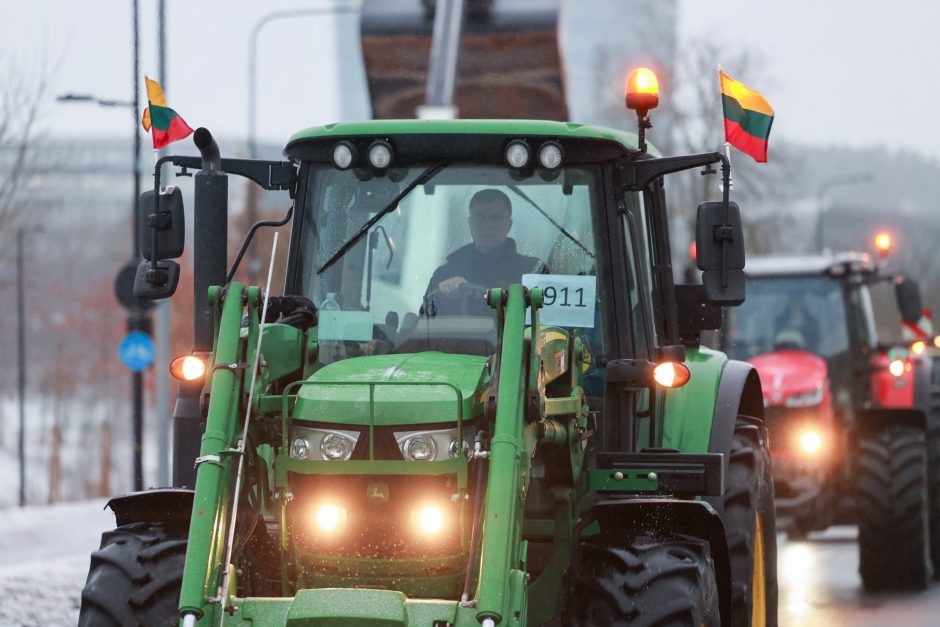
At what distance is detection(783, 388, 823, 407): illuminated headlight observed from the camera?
13.8 meters

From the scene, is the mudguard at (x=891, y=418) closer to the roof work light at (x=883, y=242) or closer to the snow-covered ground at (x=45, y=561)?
the roof work light at (x=883, y=242)

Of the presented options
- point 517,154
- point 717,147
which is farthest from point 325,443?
point 717,147

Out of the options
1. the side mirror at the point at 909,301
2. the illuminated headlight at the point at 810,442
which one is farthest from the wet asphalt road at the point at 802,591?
the side mirror at the point at 909,301

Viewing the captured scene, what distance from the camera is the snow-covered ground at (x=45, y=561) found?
11.8 meters

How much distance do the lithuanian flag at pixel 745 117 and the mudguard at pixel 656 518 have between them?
1855 mm

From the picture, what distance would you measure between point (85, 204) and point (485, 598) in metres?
96.1

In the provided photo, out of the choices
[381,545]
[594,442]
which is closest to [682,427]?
[594,442]

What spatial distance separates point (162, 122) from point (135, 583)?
2502 mm

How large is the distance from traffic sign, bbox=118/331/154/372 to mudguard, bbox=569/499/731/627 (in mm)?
20285

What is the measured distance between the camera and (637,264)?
289 inches

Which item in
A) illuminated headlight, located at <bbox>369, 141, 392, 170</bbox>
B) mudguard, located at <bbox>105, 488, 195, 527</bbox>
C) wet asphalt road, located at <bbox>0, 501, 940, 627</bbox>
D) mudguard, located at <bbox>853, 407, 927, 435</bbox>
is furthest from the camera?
mudguard, located at <bbox>853, 407, 927, 435</bbox>

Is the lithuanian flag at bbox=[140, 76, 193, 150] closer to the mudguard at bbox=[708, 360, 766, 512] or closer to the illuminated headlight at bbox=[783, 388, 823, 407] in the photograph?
the mudguard at bbox=[708, 360, 766, 512]

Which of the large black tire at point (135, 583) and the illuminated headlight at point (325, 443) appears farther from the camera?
the large black tire at point (135, 583)

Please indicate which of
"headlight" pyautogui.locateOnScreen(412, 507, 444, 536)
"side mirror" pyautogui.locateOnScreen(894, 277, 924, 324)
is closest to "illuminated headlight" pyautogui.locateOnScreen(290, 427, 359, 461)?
"headlight" pyautogui.locateOnScreen(412, 507, 444, 536)
